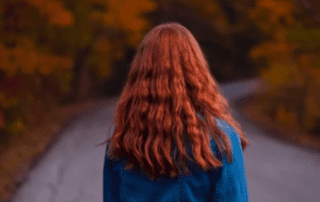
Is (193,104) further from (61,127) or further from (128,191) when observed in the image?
(61,127)

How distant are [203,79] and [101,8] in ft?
38.5

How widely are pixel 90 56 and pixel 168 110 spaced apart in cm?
1435

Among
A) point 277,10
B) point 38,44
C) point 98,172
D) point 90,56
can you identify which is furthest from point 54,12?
point 90,56

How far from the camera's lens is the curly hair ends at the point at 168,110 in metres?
1.51

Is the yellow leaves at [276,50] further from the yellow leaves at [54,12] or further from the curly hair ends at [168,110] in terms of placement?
the curly hair ends at [168,110]

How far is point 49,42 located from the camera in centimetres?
1080

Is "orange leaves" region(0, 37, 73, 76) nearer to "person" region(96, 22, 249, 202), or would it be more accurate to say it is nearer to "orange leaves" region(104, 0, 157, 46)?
"orange leaves" region(104, 0, 157, 46)

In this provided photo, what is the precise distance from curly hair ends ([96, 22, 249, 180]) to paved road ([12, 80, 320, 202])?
9.04 feet

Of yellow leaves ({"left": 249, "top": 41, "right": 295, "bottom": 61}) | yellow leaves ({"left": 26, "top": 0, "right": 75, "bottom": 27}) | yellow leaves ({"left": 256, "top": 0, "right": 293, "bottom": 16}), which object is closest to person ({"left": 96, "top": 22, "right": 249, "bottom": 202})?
yellow leaves ({"left": 26, "top": 0, "right": 75, "bottom": 27})

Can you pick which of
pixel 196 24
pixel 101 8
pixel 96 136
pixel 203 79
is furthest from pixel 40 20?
pixel 196 24

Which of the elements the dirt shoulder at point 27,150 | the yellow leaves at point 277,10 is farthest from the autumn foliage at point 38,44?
the yellow leaves at point 277,10

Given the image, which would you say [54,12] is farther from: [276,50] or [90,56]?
[90,56]

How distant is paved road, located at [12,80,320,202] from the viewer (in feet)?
18.7

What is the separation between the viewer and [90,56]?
50.8 ft
